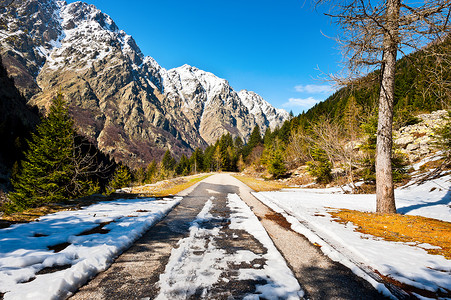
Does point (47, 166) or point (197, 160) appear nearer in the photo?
point (47, 166)

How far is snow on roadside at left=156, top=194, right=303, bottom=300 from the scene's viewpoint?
223cm

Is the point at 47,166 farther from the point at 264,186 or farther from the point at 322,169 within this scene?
the point at 322,169

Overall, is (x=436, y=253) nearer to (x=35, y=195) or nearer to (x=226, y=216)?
(x=226, y=216)

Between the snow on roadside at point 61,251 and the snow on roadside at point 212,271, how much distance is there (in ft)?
3.53

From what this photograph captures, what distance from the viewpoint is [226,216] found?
20.2ft

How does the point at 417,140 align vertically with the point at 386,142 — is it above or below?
above

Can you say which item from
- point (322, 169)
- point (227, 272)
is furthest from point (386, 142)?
point (322, 169)

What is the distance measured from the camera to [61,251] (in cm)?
306

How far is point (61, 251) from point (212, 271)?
254cm

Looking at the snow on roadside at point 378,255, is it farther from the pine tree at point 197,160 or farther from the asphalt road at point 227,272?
the pine tree at point 197,160

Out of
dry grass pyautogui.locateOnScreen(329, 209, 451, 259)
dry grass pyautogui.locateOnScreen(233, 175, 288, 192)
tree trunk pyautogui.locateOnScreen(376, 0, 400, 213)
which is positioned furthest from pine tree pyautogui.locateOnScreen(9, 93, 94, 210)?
tree trunk pyautogui.locateOnScreen(376, 0, 400, 213)

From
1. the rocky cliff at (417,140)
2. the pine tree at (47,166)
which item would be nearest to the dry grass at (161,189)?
the pine tree at (47,166)

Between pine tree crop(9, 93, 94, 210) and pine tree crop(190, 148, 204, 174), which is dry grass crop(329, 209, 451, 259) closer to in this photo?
pine tree crop(9, 93, 94, 210)

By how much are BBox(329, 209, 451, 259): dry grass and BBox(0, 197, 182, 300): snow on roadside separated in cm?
564
